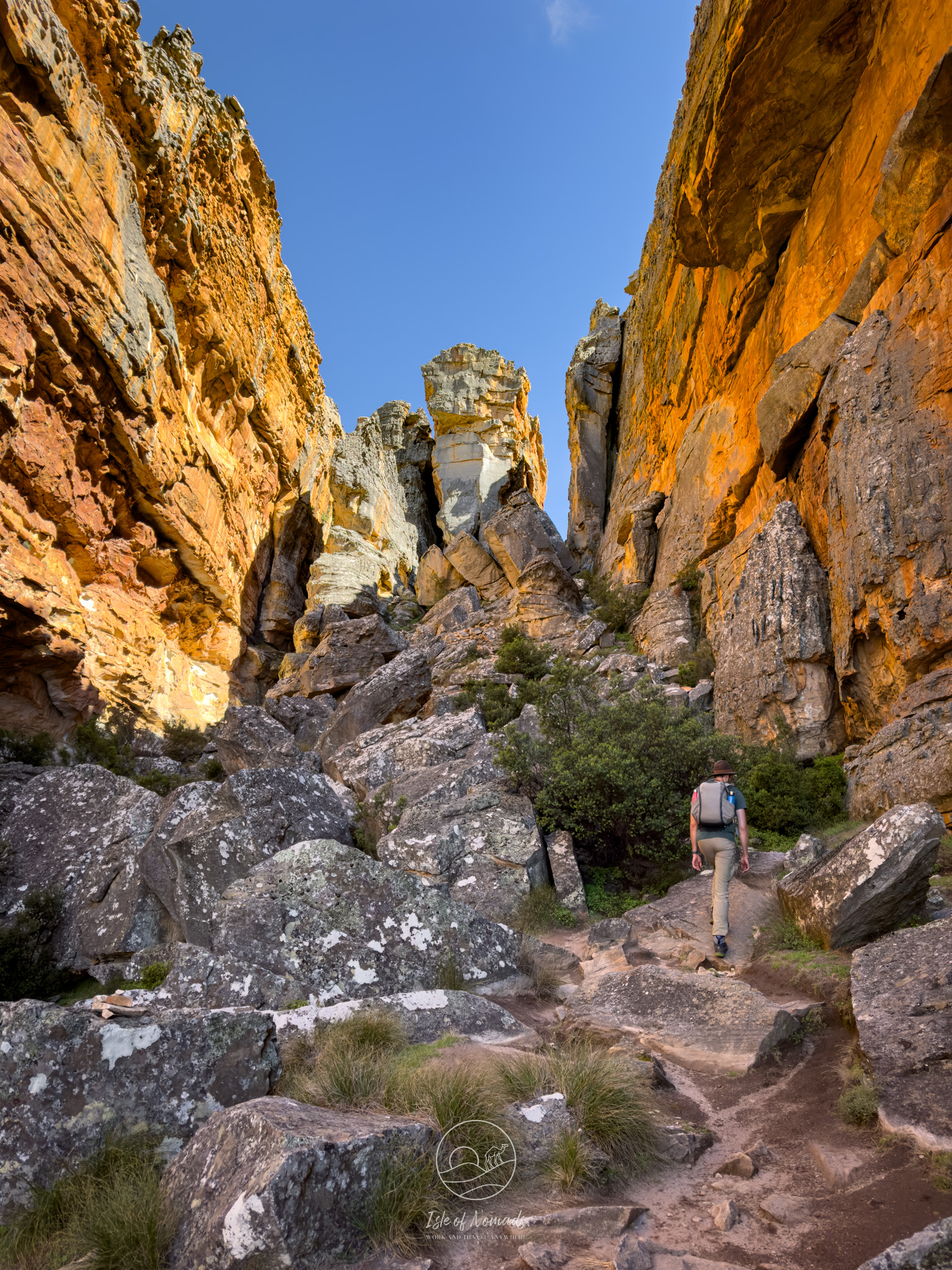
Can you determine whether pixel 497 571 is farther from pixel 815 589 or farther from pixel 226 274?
pixel 815 589

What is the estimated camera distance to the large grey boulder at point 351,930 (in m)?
5.72

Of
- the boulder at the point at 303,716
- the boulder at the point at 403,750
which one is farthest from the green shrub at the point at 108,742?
the boulder at the point at 403,750

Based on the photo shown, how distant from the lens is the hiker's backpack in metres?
6.75

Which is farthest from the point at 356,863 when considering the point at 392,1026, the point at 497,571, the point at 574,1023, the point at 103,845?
the point at 497,571

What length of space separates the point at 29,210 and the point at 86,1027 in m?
22.9

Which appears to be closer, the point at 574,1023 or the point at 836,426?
the point at 574,1023

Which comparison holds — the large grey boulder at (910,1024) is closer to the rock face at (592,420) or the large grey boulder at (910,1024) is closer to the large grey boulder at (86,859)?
the large grey boulder at (86,859)

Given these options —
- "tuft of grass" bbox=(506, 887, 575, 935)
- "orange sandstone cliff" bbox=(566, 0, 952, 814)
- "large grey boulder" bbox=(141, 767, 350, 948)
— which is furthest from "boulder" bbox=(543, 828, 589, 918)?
"orange sandstone cliff" bbox=(566, 0, 952, 814)

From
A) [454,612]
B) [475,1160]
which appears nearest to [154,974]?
[475,1160]

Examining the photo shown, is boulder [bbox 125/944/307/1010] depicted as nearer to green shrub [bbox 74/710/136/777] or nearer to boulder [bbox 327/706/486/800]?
boulder [bbox 327/706/486/800]

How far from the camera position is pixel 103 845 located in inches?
367

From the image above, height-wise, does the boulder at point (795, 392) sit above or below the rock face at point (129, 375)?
below

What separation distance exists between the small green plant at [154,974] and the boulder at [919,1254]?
666cm

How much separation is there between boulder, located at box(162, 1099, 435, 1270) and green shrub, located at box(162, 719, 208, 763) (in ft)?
68.5
